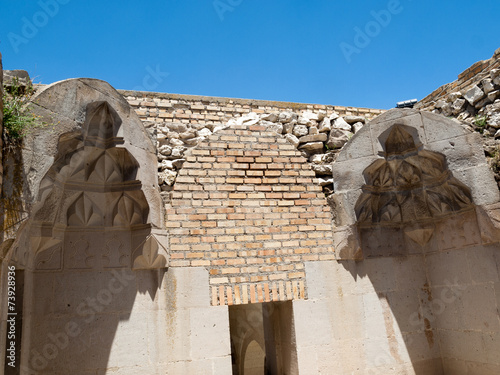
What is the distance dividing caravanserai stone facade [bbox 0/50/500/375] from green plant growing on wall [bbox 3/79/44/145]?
115mm

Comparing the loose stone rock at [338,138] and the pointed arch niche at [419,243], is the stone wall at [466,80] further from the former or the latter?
the loose stone rock at [338,138]

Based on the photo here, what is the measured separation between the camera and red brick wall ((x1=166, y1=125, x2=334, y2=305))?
5508mm

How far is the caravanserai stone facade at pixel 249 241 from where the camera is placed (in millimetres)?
5125

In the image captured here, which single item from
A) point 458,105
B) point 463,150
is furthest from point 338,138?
point 458,105

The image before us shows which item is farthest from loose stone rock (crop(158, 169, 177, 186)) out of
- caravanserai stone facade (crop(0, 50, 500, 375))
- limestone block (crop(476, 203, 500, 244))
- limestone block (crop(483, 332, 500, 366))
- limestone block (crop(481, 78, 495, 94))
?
limestone block (crop(483, 332, 500, 366))

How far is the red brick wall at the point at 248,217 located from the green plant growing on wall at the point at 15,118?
1894 millimetres

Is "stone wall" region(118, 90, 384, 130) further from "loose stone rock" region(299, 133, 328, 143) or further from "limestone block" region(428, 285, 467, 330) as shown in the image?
"limestone block" region(428, 285, 467, 330)

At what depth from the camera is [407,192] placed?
6.46m

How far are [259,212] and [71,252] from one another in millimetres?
2338

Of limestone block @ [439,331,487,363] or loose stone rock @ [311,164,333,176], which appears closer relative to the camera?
limestone block @ [439,331,487,363]

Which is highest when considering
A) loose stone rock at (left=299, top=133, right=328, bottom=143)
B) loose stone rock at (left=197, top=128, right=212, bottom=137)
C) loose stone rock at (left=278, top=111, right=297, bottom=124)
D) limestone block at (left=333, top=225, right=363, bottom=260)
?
loose stone rock at (left=278, top=111, right=297, bottom=124)
